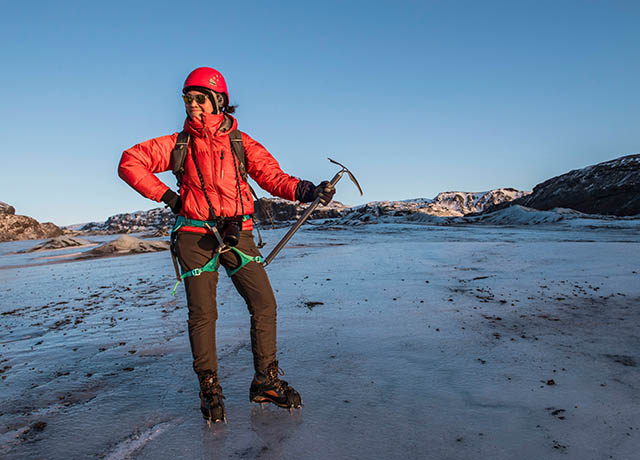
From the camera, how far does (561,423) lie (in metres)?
2.34

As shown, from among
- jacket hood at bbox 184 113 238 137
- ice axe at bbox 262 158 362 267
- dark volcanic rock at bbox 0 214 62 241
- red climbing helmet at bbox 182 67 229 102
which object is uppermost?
dark volcanic rock at bbox 0 214 62 241

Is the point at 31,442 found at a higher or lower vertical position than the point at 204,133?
lower

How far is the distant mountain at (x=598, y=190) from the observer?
142ft

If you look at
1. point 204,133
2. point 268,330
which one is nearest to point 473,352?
point 268,330

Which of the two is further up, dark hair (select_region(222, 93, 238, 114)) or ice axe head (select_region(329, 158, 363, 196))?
dark hair (select_region(222, 93, 238, 114))

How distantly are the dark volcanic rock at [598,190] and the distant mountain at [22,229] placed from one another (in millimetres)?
83446

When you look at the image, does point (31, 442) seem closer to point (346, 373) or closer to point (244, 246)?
point (244, 246)

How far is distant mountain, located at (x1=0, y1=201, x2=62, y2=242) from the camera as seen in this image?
63.3 meters

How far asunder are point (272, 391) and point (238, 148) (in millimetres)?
1875

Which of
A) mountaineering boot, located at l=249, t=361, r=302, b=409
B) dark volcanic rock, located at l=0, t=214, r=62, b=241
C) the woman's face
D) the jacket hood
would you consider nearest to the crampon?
mountaineering boot, located at l=249, t=361, r=302, b=409

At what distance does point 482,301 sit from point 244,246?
409 cm

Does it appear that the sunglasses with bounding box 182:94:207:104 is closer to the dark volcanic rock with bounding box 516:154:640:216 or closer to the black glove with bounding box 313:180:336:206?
the black glove with bounding box 313:180:336:206

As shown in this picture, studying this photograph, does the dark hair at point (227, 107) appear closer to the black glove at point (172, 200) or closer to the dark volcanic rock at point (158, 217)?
the black glove at point (172, 200)

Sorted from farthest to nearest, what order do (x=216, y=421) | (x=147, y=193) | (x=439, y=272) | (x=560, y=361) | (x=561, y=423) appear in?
1. (x=439, y=272)
2. (x=560, y=361)
3. (x=147, y=193)
4. (x=216, y=421)
5. (x=561, y=423)
